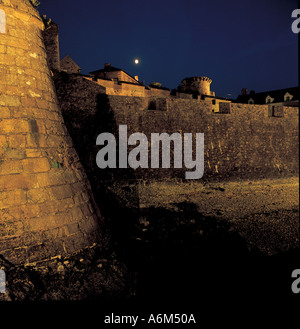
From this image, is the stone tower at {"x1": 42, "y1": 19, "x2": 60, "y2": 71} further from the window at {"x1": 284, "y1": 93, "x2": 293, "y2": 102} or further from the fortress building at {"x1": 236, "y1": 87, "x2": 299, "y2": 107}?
the window at {"x1": 284, "y1": 93, "x2": 293, "y2": 102}

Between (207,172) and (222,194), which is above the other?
(207,172)

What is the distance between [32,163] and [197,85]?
123 ft

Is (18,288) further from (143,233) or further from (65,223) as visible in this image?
(143,233)

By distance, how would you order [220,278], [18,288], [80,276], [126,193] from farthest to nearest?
[126,193]
[220,278]
[80,276]
[18,288]

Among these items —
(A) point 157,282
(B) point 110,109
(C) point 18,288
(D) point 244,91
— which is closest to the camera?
(C) point 18,288

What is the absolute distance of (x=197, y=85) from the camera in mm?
37562

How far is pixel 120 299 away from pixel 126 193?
290 inches

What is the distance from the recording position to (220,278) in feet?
17.3

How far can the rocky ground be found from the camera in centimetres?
354

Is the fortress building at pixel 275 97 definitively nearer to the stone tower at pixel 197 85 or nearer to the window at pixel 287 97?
the window at pixel 287 97

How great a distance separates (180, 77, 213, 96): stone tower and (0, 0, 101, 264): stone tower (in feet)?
117

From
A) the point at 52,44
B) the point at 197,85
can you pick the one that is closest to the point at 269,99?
the point at 197,85

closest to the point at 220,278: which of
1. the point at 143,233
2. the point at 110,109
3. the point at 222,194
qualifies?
the point at 143,233

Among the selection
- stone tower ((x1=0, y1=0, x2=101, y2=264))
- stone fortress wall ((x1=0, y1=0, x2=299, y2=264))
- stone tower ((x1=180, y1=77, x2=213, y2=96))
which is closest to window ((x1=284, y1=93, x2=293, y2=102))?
stone tower ((x1=180, y1=77, x2=213, y2=96))
